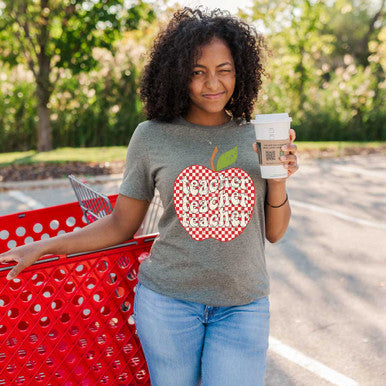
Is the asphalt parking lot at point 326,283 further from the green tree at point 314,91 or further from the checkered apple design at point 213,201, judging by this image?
the green tree at point 314,91

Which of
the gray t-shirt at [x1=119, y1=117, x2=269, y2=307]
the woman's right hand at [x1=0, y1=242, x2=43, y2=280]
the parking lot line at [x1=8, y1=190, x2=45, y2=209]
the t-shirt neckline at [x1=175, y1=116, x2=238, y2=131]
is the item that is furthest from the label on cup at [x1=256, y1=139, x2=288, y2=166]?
the parking lot line at [x1=8, y1=190, x2=45, y2=209]

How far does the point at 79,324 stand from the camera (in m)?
2.37

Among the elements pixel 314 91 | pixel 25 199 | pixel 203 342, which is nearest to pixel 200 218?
pixel 203 342

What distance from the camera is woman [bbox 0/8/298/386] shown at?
2.17 meters

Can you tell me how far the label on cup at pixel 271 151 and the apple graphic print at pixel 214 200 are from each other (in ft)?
0.50

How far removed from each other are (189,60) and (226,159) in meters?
0.44

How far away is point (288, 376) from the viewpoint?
3.59 metres

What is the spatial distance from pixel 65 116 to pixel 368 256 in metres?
11.5

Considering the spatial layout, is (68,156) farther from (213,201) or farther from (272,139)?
(272,139)

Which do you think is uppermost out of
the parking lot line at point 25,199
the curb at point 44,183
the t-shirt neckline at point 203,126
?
the t-shirt neckline at point 203,126

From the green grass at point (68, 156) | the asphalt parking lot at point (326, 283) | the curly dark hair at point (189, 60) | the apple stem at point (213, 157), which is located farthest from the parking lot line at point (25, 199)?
the apple stem at point (213, 157)

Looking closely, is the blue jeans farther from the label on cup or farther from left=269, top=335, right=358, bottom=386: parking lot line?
left=269, top=335, right=358, bottom=386: parking lot line

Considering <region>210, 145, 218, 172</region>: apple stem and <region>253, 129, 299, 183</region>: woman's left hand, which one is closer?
<region>253, 129, 299, 183</region>: woman's left hand

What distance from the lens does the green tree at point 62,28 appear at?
1133 cm
